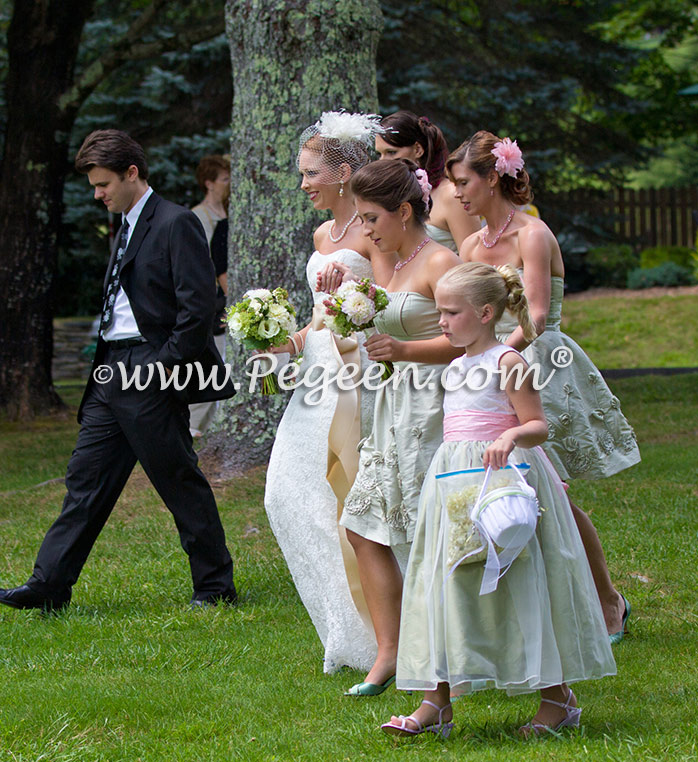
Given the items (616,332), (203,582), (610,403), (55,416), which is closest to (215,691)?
(203,582)

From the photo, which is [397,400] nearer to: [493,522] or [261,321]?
[261,321]

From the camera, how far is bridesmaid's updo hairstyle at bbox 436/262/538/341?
364cm

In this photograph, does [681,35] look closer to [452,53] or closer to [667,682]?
[452,53]

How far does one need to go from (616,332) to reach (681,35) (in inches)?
365

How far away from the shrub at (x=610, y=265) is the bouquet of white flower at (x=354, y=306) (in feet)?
58.2

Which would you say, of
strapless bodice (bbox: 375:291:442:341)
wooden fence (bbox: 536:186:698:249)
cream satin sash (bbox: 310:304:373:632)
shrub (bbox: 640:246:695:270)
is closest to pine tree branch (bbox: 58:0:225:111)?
cream satin sash (bbox: 310:304:373:632)

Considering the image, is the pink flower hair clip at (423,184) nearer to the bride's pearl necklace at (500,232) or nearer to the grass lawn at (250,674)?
the bride's pearl necklace at (500,232)

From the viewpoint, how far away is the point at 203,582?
561cm

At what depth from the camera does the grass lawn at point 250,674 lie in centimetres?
362

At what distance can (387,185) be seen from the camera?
164 inches

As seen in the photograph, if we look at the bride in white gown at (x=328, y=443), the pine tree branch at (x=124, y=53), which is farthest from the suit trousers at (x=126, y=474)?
the pine tree branch at (x=124, y=53)

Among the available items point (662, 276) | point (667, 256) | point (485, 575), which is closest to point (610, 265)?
point (662, 276)

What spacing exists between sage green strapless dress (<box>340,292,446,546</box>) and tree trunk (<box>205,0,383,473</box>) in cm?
435

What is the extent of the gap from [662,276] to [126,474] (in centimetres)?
1635
